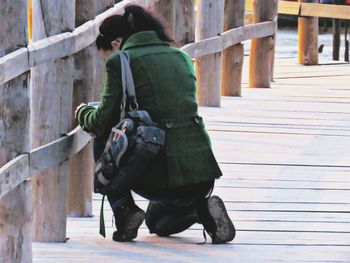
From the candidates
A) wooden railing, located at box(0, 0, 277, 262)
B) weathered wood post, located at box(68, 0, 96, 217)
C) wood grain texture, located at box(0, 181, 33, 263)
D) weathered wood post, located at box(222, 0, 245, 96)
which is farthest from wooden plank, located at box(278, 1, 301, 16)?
wood grain texture, located at box(0, 181, 33, 263)

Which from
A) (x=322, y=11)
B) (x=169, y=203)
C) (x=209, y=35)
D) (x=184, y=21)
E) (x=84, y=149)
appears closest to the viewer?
(x=169, y=203)

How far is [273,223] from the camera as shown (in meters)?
5.70

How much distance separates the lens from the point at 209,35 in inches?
352

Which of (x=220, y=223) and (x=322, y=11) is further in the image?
(x=322, y=11)

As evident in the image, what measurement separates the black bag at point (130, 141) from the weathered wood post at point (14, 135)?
17.7 inches

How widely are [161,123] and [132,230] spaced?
547 millimetres

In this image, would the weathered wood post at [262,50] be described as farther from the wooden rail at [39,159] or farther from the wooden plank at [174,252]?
the wooden plank at [174,252]

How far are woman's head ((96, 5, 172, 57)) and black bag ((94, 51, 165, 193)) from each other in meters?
0.19

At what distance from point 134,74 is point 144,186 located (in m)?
0.52

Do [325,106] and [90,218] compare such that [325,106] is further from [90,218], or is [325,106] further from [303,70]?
[90,218]

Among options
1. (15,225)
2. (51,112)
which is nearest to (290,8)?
(51,112)

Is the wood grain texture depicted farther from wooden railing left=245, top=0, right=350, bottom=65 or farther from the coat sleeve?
wooden railing left=245, top=0, right=350, bottom=65

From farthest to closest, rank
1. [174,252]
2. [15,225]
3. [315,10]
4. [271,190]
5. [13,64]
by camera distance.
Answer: [315,10] < [271,190] < [174,252] < [15,225] < [13,64]

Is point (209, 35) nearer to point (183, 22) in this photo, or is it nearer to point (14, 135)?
point (183, 22)
